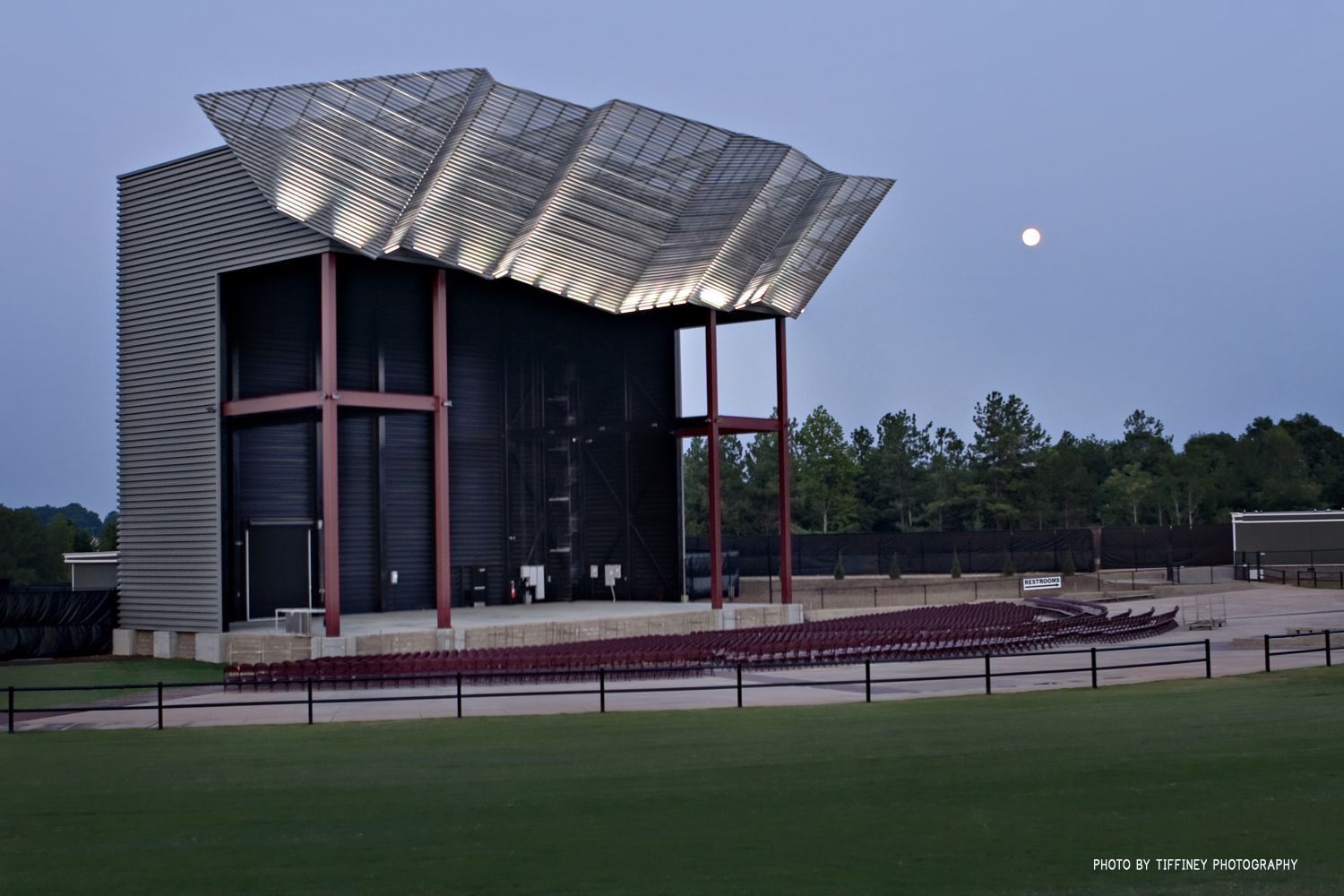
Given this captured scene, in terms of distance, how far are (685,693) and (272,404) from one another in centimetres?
1431

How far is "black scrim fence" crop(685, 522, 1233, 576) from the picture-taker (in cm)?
6806

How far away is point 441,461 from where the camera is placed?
3111cm

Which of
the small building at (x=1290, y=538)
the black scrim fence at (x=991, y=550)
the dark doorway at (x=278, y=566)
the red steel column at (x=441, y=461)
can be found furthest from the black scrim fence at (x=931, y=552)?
the red steel column at (x=441, y=461)

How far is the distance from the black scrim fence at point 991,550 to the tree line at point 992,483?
3015 centimetres

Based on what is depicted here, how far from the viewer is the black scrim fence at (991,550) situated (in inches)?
2680

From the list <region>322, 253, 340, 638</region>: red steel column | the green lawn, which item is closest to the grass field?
the green lawn

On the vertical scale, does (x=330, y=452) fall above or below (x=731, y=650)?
above

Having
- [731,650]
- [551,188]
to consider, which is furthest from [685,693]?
[551,188]

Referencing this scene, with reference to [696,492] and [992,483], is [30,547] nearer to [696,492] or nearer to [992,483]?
[696,492]

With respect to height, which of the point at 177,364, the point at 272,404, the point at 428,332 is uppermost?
the point at 428,332

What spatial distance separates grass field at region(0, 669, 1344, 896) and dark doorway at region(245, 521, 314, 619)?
19548mm

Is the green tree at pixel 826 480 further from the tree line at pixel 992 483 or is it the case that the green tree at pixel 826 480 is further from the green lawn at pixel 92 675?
the green lawn at pixel 92 675

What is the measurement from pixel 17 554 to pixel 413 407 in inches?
2782

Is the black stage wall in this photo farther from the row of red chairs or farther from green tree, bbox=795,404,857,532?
green tree, bbox=795,404,857,532
